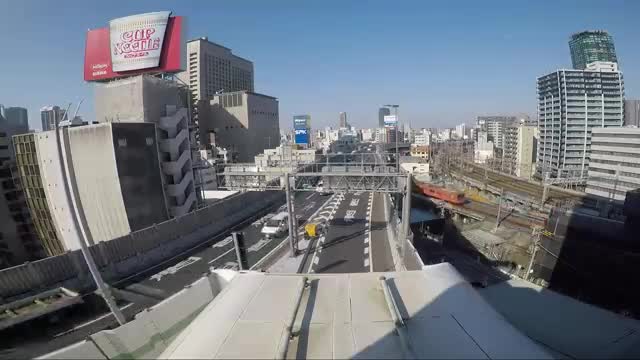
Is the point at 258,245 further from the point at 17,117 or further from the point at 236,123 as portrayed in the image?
the point at 236,123

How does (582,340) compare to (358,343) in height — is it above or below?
below

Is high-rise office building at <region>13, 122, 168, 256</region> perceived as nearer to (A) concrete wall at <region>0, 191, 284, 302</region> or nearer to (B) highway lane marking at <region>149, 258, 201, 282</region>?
(A) concrete wall at <region>0, 191, 284, 302</region>

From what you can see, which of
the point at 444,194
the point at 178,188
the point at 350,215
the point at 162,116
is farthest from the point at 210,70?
the point at 350,215

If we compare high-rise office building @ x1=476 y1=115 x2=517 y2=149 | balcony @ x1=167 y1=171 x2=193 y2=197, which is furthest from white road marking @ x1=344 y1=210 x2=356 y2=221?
high-rise office building @ x1=476 y1=115 x2=517 y2=149

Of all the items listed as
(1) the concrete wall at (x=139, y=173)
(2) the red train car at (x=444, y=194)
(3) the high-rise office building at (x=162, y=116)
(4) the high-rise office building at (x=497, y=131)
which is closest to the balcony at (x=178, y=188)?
(3) the high-rise office building at (x=162, y=116)

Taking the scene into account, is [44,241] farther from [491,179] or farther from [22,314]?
[491,179]

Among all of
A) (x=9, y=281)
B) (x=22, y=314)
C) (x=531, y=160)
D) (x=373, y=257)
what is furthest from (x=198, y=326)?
(x=531, y=160)
